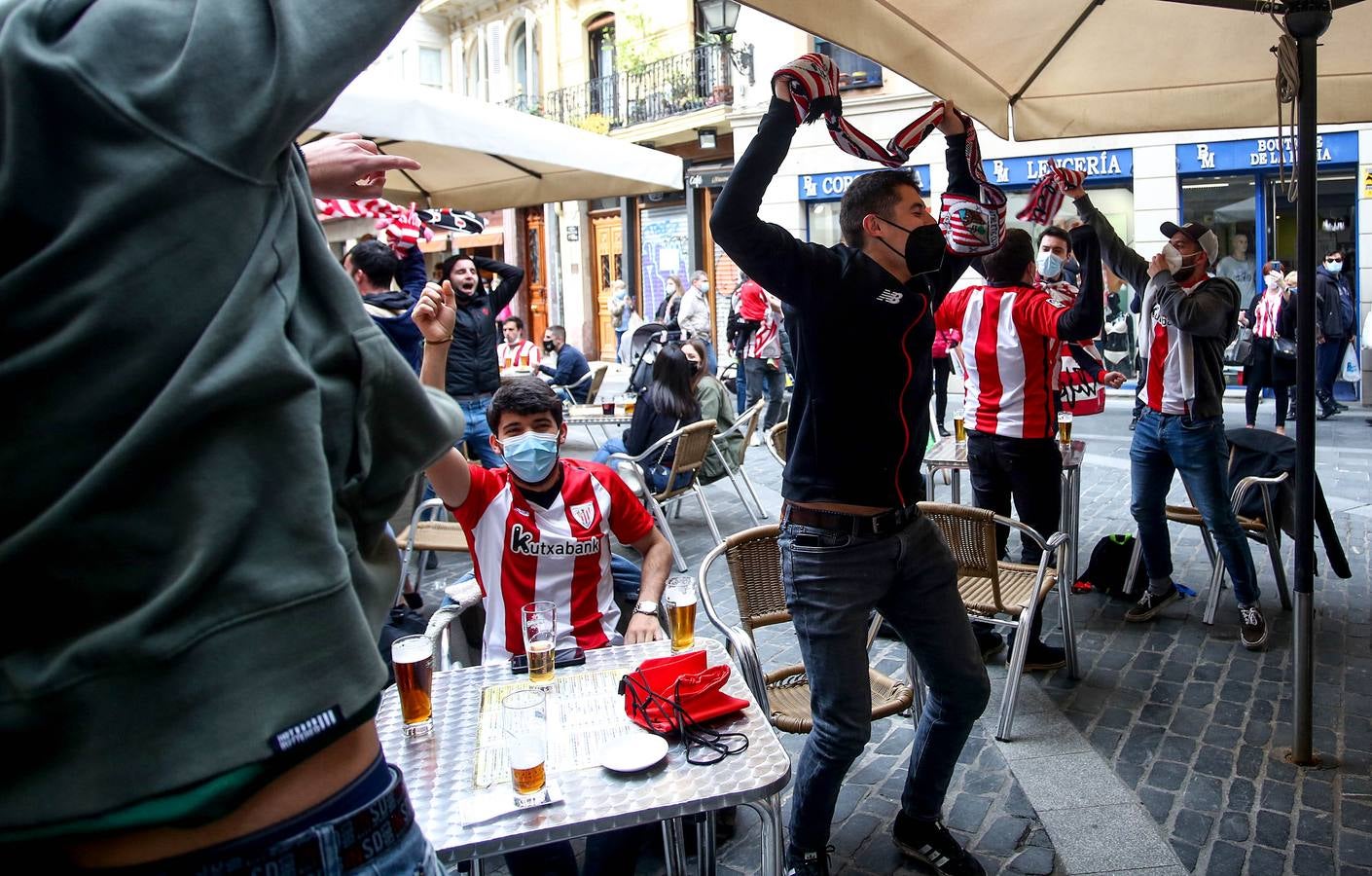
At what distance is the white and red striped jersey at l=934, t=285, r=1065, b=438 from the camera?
14.9 feet

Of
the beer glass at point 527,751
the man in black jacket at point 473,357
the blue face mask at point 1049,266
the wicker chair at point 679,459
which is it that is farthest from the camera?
the man in black jacket at point 473,357

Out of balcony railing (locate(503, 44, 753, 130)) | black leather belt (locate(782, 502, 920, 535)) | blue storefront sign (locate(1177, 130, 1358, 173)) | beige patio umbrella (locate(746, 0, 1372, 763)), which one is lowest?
black leather belt (locate(782, 502, 920, 535))

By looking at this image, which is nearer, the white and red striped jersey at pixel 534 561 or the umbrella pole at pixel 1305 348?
the white and red striped jersey at pixel 534 561

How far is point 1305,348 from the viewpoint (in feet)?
11.1

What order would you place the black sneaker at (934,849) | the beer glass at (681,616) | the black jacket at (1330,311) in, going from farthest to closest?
1. the black jacket at (1330,311)
2. the black sneaker at (934,849)
3. the beer glass at (681,616)

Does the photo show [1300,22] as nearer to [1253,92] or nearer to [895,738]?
[1253,92]

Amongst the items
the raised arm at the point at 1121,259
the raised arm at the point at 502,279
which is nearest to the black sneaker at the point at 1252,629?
the raised arm at the point at 1121,259

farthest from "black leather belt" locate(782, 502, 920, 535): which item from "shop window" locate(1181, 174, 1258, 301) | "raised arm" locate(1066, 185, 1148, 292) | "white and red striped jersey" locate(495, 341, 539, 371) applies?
"shop window" locate(1181, 174, 1258, 301)

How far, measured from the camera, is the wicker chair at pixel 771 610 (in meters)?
3.10

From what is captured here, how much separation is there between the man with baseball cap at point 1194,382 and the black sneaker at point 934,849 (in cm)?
256

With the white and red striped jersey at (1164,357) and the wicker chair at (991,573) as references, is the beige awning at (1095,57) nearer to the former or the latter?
the white and red striped jersey at (1164,357)

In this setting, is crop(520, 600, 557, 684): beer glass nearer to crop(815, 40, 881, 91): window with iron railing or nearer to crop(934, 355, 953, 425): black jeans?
crop(934, 355, 953, 425): black jeans

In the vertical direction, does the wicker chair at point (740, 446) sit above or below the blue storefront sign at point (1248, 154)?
below

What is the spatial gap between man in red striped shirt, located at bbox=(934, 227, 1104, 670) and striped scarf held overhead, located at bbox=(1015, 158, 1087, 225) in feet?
0.96
